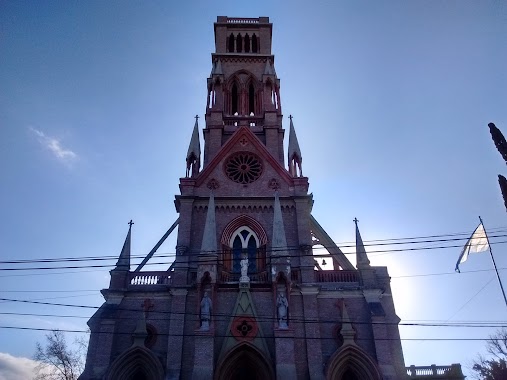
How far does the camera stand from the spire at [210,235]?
26.5 m

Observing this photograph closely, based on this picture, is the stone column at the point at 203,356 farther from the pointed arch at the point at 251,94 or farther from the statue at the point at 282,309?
the pointed arch at the point at 251,94

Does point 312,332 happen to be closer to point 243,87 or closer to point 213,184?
point 213,184

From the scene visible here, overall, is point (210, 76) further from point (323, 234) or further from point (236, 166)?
point (323, 234)

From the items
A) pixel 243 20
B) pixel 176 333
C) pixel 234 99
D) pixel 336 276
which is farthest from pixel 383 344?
pixel 243 20

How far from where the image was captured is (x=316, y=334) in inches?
974

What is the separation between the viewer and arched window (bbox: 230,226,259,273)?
28.8 metres

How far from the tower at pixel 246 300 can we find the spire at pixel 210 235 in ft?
0.21

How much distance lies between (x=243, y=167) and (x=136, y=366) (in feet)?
49.4

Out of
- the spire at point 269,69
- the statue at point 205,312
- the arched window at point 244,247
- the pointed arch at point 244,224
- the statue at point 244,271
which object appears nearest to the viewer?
the statue at point 205,312

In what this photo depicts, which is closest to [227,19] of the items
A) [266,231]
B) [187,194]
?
[187,194]

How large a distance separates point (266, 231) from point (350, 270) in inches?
232

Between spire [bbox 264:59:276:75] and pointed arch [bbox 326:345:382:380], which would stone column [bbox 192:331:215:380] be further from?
spire [bbox 264:59:276:75]

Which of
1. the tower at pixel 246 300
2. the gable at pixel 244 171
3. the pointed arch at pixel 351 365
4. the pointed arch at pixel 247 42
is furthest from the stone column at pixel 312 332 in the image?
the pointed arch at pixel 247 42

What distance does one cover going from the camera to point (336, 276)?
27562mm
